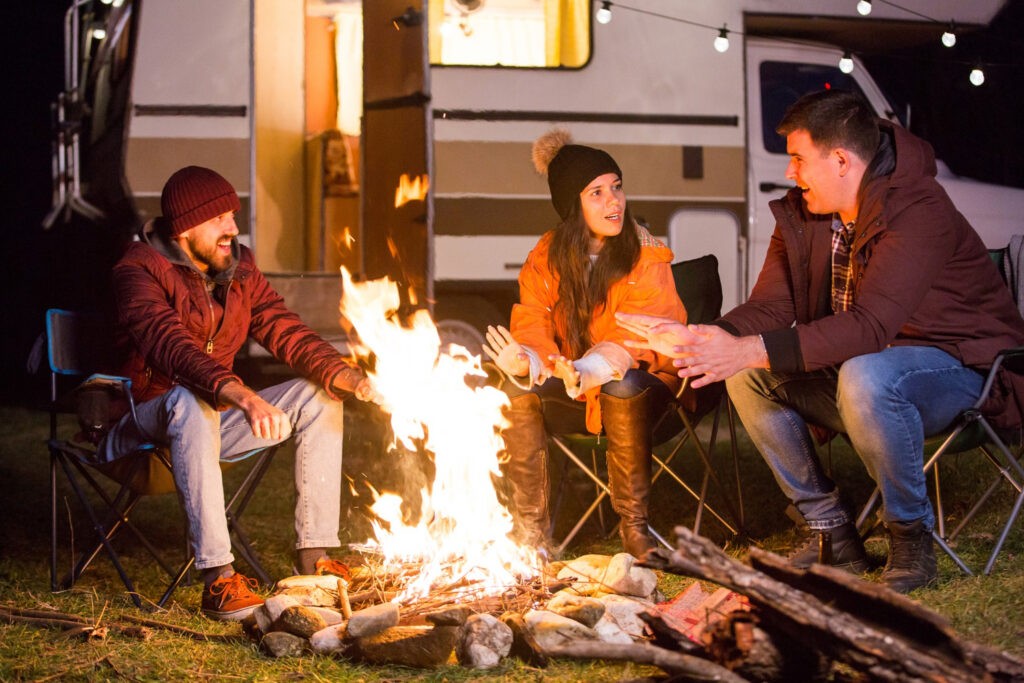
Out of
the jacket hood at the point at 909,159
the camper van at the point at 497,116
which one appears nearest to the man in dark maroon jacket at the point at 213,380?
the jacket hood at the point at 909,159

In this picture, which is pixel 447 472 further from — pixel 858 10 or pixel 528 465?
pixel 858 10

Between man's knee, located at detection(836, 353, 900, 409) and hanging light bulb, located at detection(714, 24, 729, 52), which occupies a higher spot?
hanging light bulb, located at detection(714, 24, 729, 52)

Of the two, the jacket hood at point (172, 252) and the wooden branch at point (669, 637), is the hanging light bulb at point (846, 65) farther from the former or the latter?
the wooden branch at point (669, 637)

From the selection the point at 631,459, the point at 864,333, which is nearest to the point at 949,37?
the point at 864,333

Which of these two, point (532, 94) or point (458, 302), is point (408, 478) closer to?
point (458, 302)

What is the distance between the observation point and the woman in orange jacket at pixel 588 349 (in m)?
3.01

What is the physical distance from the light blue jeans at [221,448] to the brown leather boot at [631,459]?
85cm

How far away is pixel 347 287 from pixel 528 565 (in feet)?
9.16

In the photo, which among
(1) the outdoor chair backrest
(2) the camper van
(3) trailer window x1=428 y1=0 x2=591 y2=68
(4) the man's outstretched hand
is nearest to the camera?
(4) the man's outstretched hand

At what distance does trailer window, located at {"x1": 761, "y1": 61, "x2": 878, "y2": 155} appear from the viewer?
565 centimetres

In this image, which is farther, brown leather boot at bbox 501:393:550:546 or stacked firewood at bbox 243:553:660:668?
brown leather boot at bbox 501:393:550:546

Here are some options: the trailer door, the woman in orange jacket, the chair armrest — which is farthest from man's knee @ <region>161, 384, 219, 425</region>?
the trailer door

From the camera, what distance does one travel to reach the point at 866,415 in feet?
8.50

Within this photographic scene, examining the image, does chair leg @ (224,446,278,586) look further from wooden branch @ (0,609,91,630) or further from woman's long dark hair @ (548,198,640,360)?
woman's long dark hair @ (548,198,640,360)
